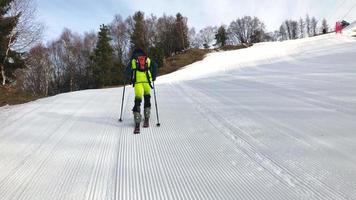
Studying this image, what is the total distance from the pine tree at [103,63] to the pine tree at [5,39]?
27.3 meters

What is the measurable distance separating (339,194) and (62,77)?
250ft

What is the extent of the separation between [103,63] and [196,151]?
5565 centimetres

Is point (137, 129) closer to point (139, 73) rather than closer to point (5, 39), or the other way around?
point (139, 73)

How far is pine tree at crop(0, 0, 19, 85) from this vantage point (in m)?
29.0

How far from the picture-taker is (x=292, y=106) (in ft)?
33.8

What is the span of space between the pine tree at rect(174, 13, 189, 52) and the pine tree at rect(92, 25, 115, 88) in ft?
45.9

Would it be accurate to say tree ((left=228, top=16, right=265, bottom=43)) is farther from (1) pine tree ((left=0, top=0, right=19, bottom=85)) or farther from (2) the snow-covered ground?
(2) the snow-covered ground

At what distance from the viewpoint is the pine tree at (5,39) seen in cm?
2902

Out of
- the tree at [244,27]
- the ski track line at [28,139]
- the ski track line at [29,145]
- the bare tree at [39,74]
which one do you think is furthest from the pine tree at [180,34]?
the ski track line at [29,145]

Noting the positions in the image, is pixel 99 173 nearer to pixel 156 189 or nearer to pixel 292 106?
pixel 156 189

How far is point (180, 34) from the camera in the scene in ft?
236

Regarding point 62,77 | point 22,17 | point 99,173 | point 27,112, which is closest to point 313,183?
point 99,173

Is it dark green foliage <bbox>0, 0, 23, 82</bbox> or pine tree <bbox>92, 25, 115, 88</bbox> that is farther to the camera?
pine tree <bbox>92, 25, 115, 88</bbox>

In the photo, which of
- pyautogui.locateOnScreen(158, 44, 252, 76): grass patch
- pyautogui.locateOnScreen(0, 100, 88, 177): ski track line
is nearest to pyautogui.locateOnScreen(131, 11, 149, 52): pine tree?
pyautogui.locateOnScreen(158, 44, 252, 76): grass patch
